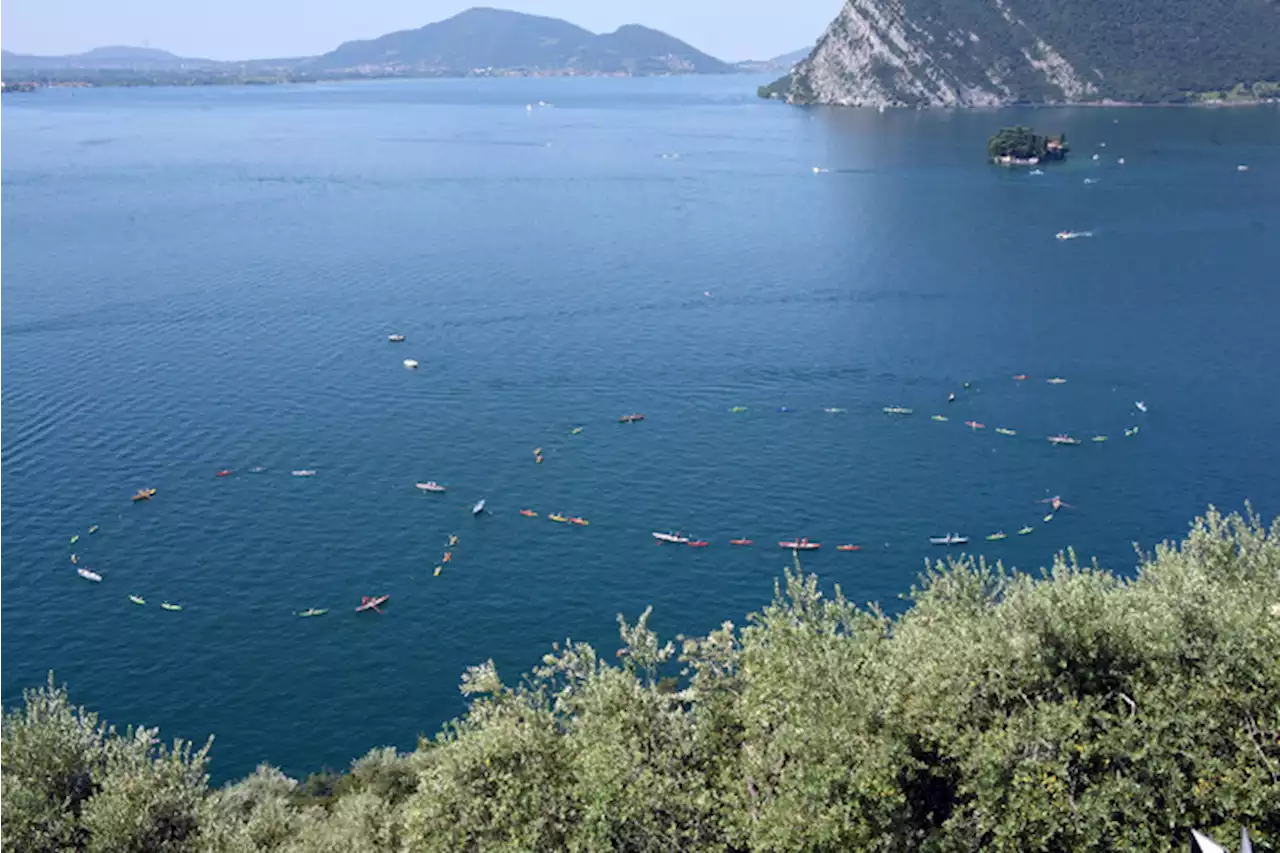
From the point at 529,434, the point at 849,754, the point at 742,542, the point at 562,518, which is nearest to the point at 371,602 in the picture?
the point at 562,518

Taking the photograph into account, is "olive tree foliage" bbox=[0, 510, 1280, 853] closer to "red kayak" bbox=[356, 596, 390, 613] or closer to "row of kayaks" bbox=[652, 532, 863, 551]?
"red kayak" bbox=[356, 596, 390, 613]

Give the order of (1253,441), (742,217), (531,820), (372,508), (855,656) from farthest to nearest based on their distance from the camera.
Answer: (742,217), (1253,441), (372,508), (855,656), (531,820)

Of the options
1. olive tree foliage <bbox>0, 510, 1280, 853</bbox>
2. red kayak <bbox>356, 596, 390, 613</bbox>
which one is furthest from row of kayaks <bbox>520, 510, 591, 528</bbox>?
olive tree foliage <bbox>0, 510, 1280, 853</bbox>

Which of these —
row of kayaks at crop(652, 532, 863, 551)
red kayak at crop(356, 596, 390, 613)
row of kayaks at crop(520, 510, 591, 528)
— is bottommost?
red kayak at crop(356, 596, 390, 613)

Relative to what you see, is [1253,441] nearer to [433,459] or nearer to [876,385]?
[876,385]

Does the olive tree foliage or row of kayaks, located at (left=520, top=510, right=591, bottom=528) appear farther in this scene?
row of kayaks, located at (left=520, top=510, right=591, bottom=528)

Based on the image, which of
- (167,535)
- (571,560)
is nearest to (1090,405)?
(571,560)

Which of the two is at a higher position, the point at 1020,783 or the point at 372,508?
the point at 1020,783
